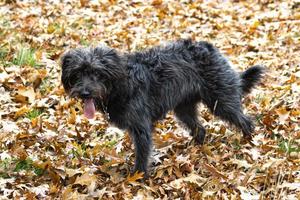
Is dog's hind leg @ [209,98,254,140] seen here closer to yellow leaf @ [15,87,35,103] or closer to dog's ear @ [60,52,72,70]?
dog's ear @ [60,52,72,70]

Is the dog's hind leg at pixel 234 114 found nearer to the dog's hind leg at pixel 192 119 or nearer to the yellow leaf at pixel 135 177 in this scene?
the dog's hind leg at pixel 192 119

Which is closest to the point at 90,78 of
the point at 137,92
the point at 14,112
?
the point at 137,92

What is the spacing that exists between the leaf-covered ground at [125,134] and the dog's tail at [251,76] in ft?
1.53

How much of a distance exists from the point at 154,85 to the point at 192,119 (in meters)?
0.92

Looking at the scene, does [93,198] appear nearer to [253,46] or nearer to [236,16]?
[253,46]

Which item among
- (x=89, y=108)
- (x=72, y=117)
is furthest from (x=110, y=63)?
(x=72, y=117)

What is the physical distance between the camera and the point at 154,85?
528cm

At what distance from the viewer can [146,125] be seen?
5.16 metres

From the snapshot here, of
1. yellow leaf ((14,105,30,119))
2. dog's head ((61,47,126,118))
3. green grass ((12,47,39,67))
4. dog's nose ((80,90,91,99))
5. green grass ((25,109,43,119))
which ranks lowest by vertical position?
green grass ((25,109,43,119))

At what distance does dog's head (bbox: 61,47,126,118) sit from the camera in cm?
468

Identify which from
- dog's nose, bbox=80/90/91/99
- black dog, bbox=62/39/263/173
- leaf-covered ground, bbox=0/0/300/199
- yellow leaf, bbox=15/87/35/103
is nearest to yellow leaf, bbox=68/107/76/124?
leaf-covered ground, bbox=0/0/300/199

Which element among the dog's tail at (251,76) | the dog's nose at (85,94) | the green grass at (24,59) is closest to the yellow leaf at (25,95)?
the green grass at (24,59)

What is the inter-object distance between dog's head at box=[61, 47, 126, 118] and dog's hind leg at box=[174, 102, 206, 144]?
131cm

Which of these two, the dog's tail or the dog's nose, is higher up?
the dog's nose
